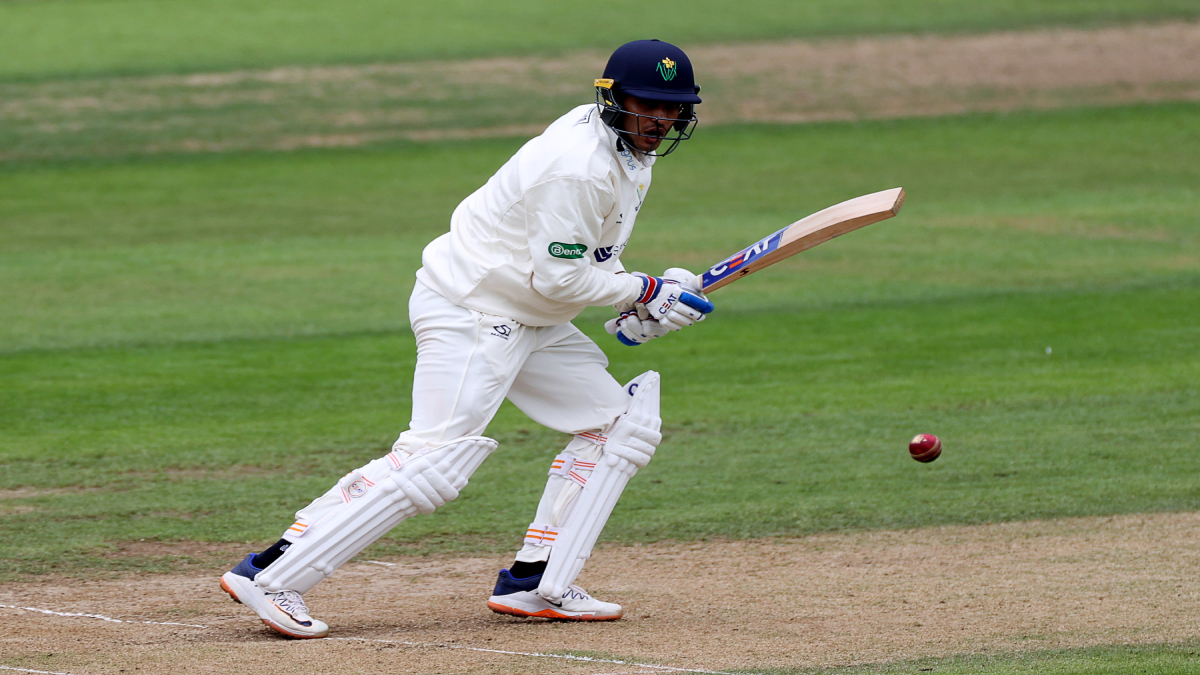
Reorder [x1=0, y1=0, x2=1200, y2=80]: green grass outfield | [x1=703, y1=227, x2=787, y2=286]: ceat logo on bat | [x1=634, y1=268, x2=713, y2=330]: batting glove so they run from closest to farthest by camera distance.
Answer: [x1=634, y1=268, x2=713, y2=330]: batting glove < [x1=703, y1=227, x2=787, y2=286]: ceat logo on bat < [x1=0, y1=0, x2=1200, y2=80]: green grass outfield

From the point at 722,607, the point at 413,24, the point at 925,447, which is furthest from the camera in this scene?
the point at 413,24

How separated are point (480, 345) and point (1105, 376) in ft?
20.5

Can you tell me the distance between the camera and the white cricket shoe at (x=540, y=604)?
18.2 feet

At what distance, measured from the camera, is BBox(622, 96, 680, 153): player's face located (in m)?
5.22

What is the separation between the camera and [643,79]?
5.19 metres

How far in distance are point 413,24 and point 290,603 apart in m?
25.2

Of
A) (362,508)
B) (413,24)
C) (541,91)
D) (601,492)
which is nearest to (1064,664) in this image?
(601,492)

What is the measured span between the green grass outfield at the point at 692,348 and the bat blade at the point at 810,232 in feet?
5.39

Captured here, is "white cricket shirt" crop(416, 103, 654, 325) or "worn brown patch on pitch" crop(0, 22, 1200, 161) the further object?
"worn brown patch on pitch" crop(0, 22, 1200, 161)

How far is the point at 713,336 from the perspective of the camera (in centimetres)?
1208

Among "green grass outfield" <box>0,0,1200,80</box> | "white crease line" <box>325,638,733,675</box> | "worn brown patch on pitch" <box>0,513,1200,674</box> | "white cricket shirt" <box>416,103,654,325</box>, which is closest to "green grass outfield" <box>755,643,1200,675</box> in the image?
"worn brown patch on pitch" <box>0,513,1200,674</box>

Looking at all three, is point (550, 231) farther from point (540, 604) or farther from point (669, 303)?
→ point (540, 604)

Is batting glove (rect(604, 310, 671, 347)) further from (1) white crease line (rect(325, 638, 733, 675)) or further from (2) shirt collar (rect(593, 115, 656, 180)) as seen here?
(1) white crease line (rect(325, 638, 733, 675))

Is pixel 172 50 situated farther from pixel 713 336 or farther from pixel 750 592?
pixel 750 592
